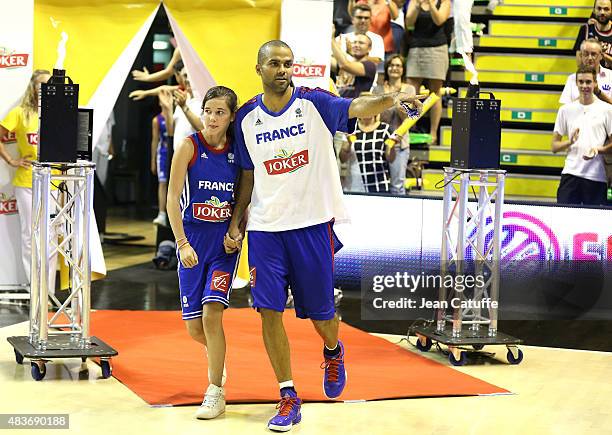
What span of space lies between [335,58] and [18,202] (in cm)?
368

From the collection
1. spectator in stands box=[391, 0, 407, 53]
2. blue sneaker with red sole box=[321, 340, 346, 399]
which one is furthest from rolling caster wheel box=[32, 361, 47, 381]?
spectator in stands box=[391, 0, 407, 53]

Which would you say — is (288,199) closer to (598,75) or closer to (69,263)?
(69,263)

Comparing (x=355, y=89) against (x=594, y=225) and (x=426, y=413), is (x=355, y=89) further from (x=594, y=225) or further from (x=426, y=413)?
(x=426, y=413)

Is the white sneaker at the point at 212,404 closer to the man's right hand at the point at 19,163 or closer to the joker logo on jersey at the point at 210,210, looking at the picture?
the joker logo on jersey at the point at 210,210

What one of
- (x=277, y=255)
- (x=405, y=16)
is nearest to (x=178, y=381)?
(x=277, y=255)

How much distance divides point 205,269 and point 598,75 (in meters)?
6.90

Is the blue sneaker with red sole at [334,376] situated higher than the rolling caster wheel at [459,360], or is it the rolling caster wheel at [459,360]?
the blue sneaker with red sole at [334,376]

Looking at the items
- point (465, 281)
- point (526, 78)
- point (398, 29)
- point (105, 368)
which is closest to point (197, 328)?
point (105, 368)

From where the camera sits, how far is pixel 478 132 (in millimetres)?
7973

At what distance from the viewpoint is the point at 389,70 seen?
11.6 meters

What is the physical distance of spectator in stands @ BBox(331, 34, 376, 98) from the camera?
37.2 feet

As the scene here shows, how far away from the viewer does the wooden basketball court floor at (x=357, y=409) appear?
20.0 ft

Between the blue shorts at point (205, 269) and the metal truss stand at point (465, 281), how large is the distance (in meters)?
2.31

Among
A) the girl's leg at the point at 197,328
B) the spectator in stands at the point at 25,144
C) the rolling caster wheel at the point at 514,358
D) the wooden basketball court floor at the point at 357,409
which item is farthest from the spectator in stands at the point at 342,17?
the girl's leg at the point at 197,328
